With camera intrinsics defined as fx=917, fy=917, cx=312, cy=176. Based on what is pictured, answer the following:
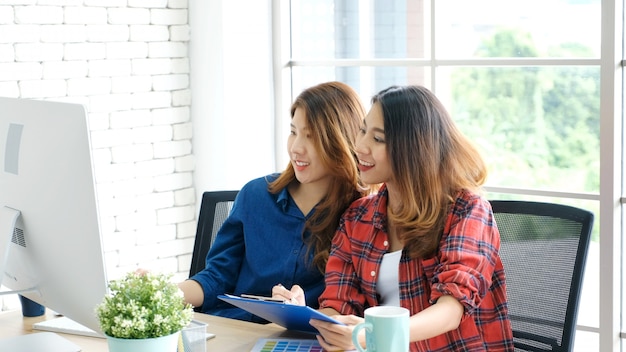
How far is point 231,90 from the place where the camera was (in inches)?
143

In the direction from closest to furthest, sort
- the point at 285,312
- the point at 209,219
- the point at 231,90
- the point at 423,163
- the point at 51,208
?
the point at 51,208, the point at 285,312, the point at 423,163, the point at 209,219, the point at 231,90

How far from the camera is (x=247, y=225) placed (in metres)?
2.45

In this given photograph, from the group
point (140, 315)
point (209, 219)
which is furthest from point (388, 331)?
point (209, 219)

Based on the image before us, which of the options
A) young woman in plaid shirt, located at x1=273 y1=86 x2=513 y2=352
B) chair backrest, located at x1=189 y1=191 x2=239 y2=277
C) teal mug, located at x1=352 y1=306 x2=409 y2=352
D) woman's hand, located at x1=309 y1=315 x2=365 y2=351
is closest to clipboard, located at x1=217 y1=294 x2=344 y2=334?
woman's hand, located at x1=309 y1=315 x2=365 y2=351

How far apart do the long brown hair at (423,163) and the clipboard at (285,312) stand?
326 mm

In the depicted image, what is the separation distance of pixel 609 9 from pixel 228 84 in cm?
153

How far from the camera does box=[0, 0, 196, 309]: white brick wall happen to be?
10.7 feet

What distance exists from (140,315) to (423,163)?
84 cm

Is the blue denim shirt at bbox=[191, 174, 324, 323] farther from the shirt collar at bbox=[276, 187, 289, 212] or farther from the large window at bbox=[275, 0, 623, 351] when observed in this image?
the large window at bbox=[275, 0, 623, 351]

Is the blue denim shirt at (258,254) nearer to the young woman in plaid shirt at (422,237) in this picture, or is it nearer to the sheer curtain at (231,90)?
the young woman in plaid shirt at (422,237)

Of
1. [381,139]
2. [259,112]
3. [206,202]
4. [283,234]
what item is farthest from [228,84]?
[381,139]

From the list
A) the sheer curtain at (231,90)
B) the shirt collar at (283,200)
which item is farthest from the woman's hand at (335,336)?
the sheer curtain at (231,90)

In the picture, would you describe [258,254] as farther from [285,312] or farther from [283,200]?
Answer: [285,312]

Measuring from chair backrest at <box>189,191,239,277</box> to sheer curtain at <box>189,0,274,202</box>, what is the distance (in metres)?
1.07
